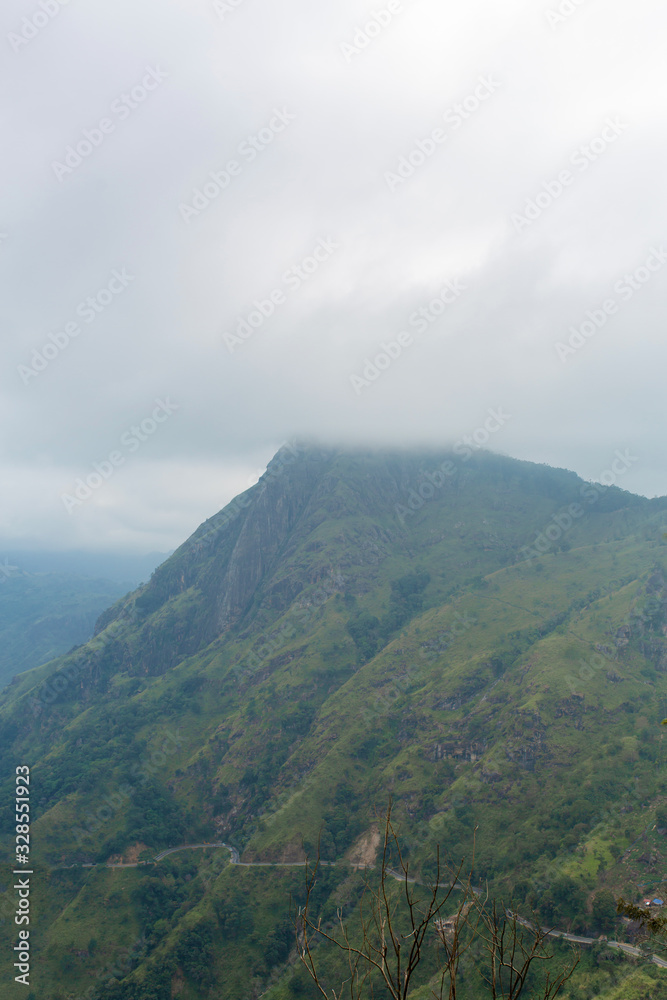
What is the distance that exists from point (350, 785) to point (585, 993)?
70140 mm

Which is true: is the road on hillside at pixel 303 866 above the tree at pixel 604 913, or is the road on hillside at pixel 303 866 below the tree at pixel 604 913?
below

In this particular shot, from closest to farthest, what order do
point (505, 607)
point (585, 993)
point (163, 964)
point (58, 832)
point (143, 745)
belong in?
point (585, 993), point (163, 964), point (58, 832), point (143, 745), point (505, 607)

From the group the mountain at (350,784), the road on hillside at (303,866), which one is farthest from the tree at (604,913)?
the road on hillside at (303,866)

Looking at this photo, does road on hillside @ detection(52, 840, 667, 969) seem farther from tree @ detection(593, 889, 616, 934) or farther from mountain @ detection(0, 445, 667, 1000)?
tree @ detection(593, 889, 616, 934)

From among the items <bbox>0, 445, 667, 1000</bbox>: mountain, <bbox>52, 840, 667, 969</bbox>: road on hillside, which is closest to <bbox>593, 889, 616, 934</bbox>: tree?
<bbox>0, 445, 667, 1000</bbox>: mountain

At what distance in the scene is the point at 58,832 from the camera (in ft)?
435

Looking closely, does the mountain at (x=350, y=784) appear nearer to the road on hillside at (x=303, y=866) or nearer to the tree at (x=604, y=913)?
the tree at (x=604, y=913)

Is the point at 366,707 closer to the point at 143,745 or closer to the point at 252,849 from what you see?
the point at 252,849

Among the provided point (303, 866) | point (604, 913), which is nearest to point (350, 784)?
point (303, 866)

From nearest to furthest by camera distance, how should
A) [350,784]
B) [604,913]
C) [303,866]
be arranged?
[604,913], [303,866], [350,784]

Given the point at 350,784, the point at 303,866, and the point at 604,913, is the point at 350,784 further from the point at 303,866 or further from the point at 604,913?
the point at 604,913

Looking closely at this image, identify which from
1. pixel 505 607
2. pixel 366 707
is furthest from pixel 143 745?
pixel 505 607

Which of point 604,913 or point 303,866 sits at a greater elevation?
point 604,913

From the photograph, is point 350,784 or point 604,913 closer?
point 604,913
